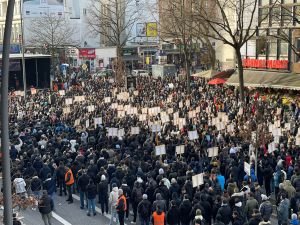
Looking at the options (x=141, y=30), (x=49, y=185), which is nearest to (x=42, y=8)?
(x=141, y=30)

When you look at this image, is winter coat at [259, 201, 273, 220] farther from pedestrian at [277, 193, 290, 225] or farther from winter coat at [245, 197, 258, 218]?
pedestrian at [277, 193, 290, 225]

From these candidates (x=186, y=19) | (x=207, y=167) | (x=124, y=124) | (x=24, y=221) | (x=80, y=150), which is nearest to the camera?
(x=24, y=221)

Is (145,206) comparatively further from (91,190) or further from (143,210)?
(91,190)

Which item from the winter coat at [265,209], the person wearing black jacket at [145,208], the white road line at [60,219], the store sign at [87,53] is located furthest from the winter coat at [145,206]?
the store sign at [87,53]

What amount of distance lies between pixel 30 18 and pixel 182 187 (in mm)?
60931

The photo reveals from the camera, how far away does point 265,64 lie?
124ft

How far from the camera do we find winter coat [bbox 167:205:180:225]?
1404 centimetres

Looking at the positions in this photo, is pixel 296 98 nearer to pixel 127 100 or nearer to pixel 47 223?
pixel 127 100

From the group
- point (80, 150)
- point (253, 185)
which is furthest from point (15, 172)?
point (253, 185)

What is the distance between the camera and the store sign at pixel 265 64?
118 ft

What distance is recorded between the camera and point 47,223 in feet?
49.6

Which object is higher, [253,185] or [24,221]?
[253,185]

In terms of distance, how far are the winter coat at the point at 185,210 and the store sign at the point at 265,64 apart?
2375 cm

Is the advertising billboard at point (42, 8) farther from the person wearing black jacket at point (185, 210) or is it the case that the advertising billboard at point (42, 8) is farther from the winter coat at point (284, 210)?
the winter coat at point (284, 210)
